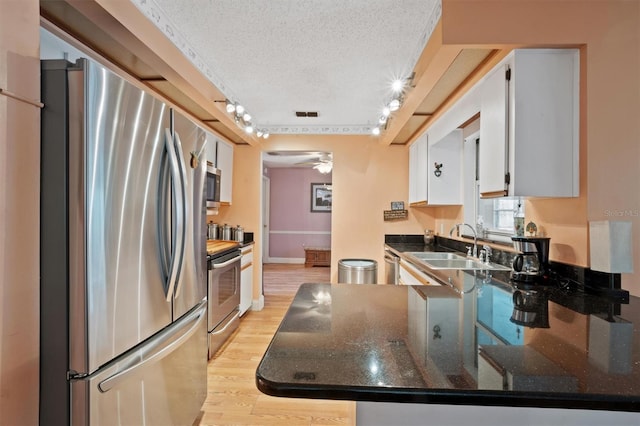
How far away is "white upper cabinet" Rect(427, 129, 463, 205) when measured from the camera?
3.07m

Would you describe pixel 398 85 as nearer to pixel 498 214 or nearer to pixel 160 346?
pixel 498 214

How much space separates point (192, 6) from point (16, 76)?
41.6 inches

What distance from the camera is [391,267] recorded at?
3.48 m

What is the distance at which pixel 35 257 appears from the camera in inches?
40.6

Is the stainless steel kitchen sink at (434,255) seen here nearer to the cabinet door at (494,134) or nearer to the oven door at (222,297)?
the cabinet door at (494,134)

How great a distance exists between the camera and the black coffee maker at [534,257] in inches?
63.7

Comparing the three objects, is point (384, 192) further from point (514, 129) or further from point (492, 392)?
point (492, 392)

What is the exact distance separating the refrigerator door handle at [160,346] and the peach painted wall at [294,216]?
5.74 meters

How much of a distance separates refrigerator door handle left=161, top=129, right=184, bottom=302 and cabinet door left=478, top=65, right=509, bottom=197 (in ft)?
5.31

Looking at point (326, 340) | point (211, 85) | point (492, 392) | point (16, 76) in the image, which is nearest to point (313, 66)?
point (211, 85)

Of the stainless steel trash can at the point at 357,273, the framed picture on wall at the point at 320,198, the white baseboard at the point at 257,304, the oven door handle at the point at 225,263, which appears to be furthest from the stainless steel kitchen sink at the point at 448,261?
the framed picture on wall at the point at 320,198

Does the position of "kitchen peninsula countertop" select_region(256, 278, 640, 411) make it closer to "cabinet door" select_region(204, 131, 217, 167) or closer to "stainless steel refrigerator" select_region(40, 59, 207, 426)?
"stainless steel refrigerator" select_region(40, 59, 207, 426)

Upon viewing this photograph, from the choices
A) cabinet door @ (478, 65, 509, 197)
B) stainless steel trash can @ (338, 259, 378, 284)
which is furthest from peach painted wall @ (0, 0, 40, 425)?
stainless steel trash can @ (338, 259, 378, 284)

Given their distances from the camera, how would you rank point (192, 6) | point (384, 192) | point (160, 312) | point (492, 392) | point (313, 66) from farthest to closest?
point (384, 192)
point (313, 66)
point (192, 6)
point (160, 312)
point (492, 392)
